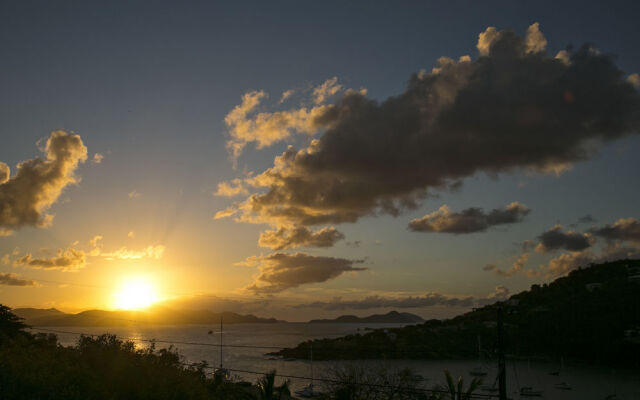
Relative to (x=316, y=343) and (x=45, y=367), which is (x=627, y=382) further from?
(x=45, y=367)

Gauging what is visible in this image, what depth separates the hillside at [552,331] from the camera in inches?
4877

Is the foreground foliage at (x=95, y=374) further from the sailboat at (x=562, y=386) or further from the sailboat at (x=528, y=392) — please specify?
the sailboat at (x=562, y=386)

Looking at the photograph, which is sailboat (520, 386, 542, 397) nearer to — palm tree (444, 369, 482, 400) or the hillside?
the hillside

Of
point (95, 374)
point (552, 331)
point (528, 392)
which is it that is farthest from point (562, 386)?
point (95, 374)

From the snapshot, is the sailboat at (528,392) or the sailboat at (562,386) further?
the sailboat at (562,386)

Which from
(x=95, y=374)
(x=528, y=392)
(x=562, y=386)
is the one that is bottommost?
(x=562, y=386)

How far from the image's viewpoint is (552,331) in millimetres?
140375

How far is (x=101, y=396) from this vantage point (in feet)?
77.9

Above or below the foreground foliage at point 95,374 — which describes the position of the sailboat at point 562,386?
below

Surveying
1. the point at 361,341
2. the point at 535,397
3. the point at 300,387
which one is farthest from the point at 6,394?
the point at 361,341

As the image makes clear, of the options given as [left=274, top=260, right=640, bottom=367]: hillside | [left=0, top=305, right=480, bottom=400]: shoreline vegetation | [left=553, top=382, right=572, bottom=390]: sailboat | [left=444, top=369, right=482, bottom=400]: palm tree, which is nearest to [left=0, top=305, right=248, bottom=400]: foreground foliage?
[left=0, top=305, right=480, bottom=400]: shoreline vegetation

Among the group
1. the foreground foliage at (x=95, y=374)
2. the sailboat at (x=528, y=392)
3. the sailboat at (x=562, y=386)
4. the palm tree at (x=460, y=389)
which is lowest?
the sailboat at (x=562, y=386)

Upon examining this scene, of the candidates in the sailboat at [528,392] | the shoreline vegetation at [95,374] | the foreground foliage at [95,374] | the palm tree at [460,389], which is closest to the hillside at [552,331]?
the sailboat at [528,392]

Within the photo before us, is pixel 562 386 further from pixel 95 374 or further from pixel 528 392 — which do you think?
pixel 95 374
